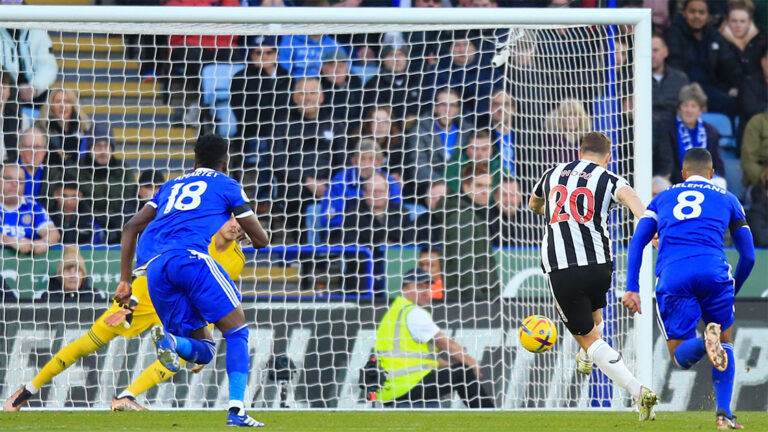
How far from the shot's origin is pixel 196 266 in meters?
6.18

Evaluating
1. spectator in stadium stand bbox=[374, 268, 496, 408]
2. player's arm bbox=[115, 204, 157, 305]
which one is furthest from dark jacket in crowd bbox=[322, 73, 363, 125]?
player's arm bbox=[115, 204, 157, 305]

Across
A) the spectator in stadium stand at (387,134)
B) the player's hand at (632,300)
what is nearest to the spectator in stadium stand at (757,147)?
the spectator in stadium stand at (387,134)

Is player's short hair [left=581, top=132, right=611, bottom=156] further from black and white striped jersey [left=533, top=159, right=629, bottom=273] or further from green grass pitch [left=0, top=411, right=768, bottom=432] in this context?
green grass pitch [left=0, top=411, right=768, bottom=432]

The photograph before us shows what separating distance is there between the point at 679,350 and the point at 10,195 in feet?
19.7

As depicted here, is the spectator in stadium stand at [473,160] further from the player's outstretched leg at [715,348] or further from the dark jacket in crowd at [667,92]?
the player's outstretched leg at [715,348]

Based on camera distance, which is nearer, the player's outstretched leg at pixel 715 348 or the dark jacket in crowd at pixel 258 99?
the player's outstretched leg at pixel 715 348

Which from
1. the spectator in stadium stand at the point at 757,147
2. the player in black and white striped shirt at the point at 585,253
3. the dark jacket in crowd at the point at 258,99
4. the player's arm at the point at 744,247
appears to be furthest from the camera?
the spectator in stadium stand at the point at 757,147

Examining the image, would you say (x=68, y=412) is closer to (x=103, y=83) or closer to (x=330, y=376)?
(x=330, y=376)

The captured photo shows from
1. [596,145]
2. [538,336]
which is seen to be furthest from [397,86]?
[538,336]

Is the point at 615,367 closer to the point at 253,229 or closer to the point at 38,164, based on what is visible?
the point at 253,229

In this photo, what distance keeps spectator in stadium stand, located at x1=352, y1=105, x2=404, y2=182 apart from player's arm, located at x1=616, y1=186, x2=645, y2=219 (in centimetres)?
351

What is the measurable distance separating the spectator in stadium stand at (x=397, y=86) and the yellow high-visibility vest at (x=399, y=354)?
2014 millimetres

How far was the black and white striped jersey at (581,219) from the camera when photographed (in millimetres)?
6758

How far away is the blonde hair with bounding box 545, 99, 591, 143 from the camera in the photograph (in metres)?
9.46
